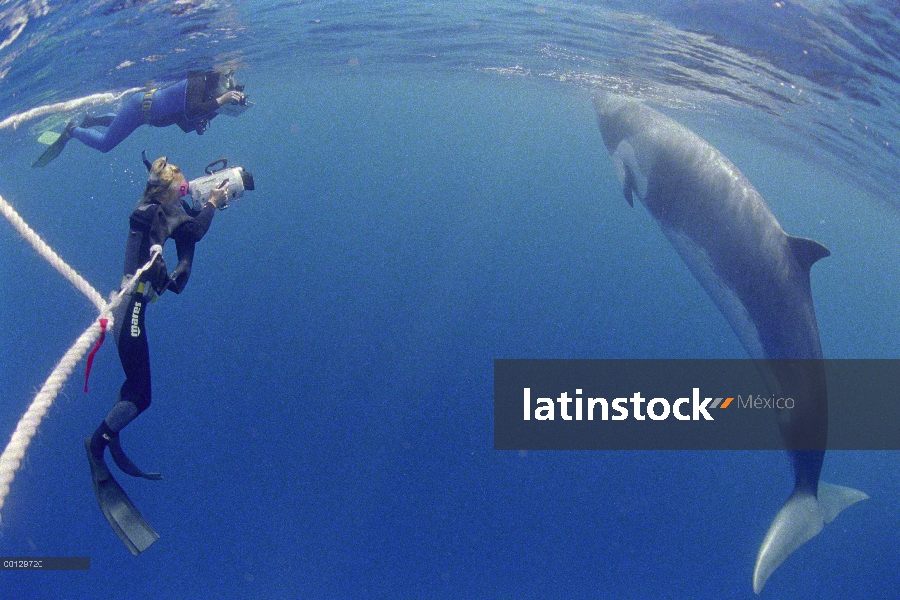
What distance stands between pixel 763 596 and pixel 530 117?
37776mm

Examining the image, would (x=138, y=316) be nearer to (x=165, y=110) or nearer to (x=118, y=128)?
(x=165, y=110)

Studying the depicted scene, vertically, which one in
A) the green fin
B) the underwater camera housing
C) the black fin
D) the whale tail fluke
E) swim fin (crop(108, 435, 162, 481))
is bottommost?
the whale tail fluke

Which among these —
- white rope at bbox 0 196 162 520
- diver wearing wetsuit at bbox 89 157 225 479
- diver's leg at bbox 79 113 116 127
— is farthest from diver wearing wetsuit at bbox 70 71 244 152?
white rope at bbox 0 196 162 520

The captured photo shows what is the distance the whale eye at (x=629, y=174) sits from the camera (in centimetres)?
972

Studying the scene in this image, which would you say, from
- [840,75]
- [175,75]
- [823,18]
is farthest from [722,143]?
[175,75]

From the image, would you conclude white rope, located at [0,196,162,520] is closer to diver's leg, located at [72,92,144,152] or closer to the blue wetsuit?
the blue wetsuit

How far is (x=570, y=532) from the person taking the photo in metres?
14.1

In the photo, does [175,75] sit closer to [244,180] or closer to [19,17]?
[19,17]

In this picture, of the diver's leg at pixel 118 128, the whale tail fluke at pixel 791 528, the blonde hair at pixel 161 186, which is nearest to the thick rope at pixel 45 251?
the blonde hair at pixel 161 186

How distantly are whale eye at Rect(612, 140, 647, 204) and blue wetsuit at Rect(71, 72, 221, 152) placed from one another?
9.20m

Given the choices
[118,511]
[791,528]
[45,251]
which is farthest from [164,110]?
[791,528]

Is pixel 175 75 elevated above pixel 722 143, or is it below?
below

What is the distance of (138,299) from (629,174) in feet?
28.7

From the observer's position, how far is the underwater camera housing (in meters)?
5.64
